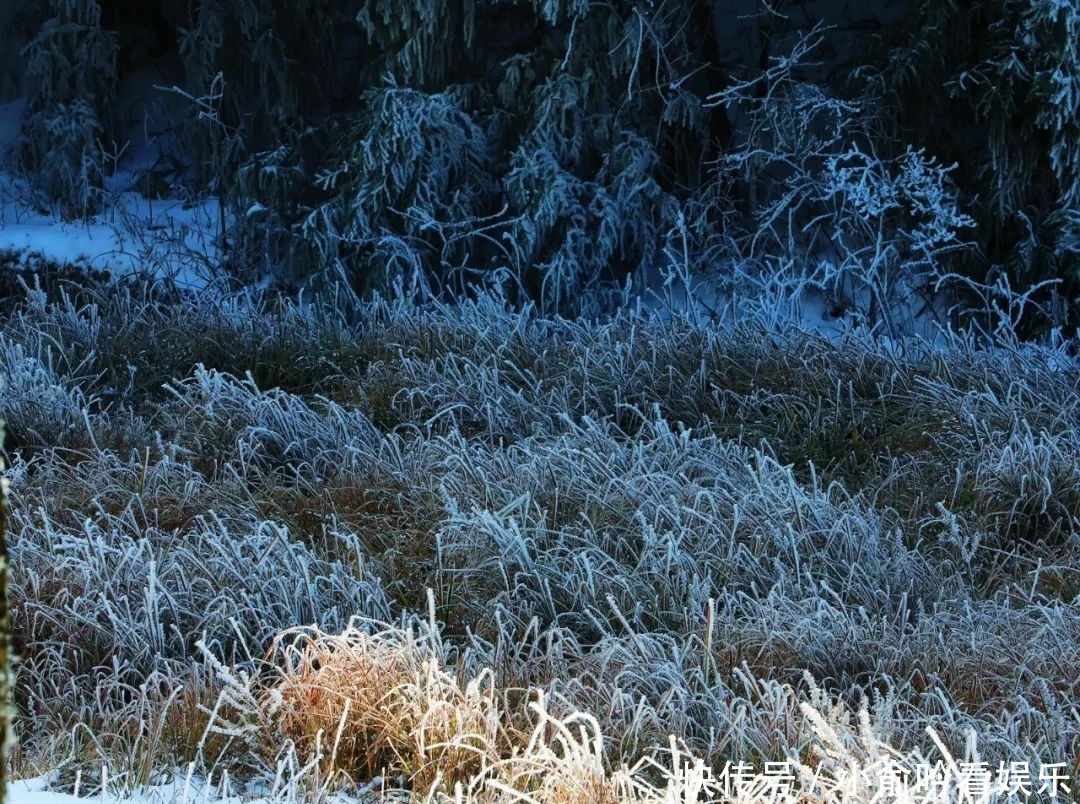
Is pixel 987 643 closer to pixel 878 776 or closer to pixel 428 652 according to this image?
pixel 878 776

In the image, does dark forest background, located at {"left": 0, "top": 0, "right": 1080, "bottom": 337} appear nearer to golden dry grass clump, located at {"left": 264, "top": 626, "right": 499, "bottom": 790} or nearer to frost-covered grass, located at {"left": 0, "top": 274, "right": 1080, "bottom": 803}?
frost-covered grass, located at {"left": 0, "top": 274, "right": 1080, "bottom": 803}

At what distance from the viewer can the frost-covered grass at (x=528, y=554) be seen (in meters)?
2.83

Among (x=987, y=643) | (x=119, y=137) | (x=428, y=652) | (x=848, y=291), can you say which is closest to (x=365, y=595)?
(x=428, y=652)

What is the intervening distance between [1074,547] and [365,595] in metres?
2.34

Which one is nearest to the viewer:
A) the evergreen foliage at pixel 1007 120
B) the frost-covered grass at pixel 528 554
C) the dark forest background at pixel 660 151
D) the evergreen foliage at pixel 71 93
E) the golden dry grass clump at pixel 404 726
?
the golden dry grass clump at pixel 404 726

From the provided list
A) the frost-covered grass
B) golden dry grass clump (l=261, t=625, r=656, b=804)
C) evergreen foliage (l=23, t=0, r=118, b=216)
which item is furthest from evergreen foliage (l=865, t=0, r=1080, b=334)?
evergreen foliage (l=23, t=0, r=118, b=216)

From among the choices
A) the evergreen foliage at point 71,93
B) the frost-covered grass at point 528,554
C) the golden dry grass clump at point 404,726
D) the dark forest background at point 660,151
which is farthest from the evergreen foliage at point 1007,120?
the evergreen foliage at point 71,93

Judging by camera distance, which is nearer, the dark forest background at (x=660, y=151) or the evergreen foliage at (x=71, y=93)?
the dark forest background at (x=660, y=151)

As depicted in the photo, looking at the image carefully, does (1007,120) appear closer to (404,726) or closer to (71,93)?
(404,726)

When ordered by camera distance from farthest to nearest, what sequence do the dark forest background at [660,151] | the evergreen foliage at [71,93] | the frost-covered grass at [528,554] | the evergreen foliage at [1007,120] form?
the evergreen foliage at [71,93] → the dark forest background at [660,151] → the evergreen foliage at [1007,120] → the frost-covered grass at [528,554]

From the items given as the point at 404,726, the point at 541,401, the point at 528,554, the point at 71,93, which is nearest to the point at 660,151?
the point at 541,401

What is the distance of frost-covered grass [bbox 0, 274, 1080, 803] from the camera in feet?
9.29

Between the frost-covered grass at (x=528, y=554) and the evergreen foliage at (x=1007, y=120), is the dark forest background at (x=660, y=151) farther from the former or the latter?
the frost-covered grass at (x=528, y=554)

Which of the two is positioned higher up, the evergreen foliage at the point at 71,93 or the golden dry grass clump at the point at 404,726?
the evergreen foliage at the point at 71,93
